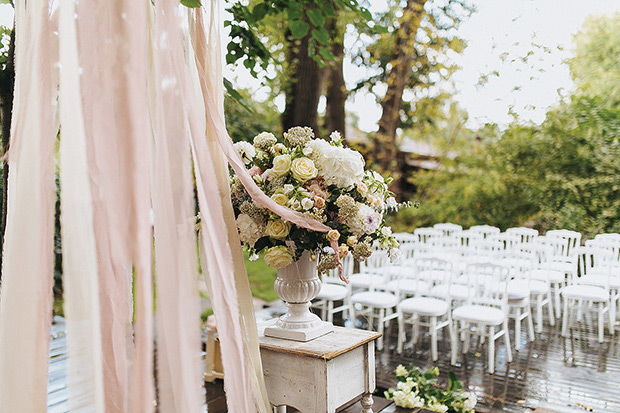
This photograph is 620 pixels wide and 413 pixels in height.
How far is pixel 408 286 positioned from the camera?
525 centimetres

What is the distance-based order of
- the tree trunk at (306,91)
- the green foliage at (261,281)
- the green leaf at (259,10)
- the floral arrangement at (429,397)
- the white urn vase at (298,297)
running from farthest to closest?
the green foliage at (261,281) < the tree trunk at (306,91) < the green leaf at (259,10) < the floral arrangement at (429,397) < the white urn vase at (298,297)

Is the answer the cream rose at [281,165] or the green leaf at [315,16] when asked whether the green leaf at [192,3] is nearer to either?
the cream rose at [281,165]

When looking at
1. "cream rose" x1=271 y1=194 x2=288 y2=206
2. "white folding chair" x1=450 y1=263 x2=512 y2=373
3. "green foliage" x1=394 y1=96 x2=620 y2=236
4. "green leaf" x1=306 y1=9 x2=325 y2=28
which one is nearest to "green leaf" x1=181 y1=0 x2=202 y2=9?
"cream rose" x1=271 y1=194 x2=288 y2=206

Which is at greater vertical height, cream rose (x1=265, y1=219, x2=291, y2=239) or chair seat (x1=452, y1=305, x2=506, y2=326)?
cream rose (x1=265, y1=219, x2=291, y2=239)

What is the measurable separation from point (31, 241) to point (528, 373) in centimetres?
403

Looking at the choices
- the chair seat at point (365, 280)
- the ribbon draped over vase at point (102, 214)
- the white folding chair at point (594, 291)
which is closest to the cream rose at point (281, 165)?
the ribbon draped over vase at point (102, 214)

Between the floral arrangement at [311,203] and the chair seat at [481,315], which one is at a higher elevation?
the floral arrangement at [311,203]

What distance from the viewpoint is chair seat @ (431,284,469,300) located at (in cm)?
484

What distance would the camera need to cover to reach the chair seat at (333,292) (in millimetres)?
5230

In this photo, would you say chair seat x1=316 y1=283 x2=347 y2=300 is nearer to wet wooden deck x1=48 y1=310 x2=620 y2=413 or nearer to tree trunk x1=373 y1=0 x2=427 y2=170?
wet wooden deck x1=48 y1=310 x2=620 y2=413

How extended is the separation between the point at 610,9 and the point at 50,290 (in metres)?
11.6

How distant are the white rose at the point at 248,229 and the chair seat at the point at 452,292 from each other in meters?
3.05

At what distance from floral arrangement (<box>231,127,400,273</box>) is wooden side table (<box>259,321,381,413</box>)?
0.33m

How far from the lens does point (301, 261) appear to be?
2.22 m
